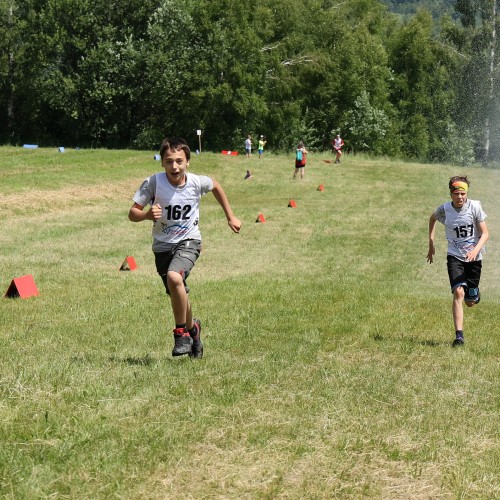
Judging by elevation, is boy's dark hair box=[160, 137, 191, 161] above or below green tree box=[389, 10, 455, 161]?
below

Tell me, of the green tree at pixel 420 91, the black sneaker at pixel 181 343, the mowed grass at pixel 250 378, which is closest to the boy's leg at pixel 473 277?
the mowed grass at pixel 250 378

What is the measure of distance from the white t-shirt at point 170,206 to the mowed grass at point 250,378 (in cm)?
112

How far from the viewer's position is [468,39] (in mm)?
60500

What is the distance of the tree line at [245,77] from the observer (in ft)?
171

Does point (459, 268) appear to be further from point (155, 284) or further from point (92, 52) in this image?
point (92, 52)

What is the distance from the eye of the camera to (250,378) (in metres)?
6.30

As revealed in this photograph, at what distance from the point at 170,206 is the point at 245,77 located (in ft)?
164

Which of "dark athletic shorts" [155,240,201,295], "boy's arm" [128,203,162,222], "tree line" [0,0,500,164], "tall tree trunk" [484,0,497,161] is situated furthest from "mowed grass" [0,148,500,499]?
"tall tree trunk" [484,0,497,161]

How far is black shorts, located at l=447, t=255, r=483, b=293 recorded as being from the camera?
933cm

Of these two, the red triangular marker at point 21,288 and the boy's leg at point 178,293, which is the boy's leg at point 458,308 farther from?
the red triangular marker at point 21,288

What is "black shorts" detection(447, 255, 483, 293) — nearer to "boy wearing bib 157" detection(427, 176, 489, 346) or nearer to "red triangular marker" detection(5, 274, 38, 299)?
"boy wearing bib 157" detection(427, 176, 489, 346)

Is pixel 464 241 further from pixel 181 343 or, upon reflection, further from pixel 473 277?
pixel 181 343

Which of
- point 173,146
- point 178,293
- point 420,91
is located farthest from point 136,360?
point 420,91

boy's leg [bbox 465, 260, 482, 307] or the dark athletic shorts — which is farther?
boy's leg [bbox 465, 260, 482, 307]
